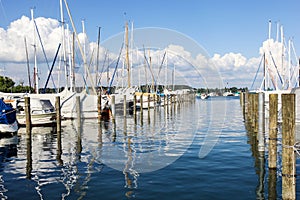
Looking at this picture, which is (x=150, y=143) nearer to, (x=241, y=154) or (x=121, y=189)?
(x=241, y=154)

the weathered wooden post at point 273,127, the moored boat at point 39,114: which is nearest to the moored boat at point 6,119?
the moored boat at point 39,114

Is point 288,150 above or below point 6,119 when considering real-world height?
above

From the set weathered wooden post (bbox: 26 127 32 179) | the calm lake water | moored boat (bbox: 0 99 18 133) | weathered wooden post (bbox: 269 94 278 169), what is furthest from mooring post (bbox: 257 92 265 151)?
moored boat (bbox: 0 99 18 133)

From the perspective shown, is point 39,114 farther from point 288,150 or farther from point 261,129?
point 288,150

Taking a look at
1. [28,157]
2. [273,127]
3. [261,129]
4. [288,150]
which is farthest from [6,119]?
[288,150]

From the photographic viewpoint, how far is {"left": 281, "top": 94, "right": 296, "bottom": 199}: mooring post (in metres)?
9.61

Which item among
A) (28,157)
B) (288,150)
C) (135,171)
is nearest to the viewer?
(288,150)

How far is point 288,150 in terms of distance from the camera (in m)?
9.75

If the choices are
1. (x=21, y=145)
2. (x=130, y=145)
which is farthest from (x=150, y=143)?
(x=21, y=145)

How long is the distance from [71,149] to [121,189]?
8.80 meters

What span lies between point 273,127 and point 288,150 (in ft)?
8.39

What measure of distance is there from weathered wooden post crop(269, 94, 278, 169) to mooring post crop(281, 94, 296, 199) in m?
1.97

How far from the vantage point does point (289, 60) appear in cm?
6306

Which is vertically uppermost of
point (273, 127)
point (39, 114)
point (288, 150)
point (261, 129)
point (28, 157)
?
point (273, 127)
